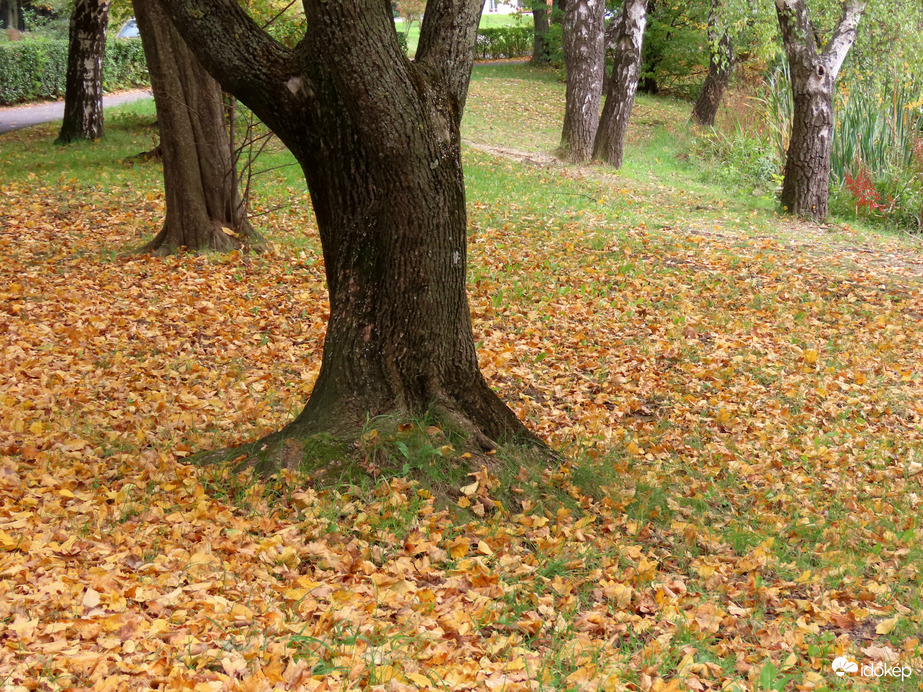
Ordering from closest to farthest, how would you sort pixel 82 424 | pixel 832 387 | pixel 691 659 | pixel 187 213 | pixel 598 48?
pixel 691 659 → pixel 82 424 → pixel 832 387 → pixel 187 213 → pixel 598 48

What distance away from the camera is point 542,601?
3986 millimetres

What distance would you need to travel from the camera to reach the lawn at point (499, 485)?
3488 mm

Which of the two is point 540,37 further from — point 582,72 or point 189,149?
point 189,149

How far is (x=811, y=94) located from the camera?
39.2 feet

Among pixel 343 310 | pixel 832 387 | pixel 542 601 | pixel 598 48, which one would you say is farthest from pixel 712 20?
pixel 542 601

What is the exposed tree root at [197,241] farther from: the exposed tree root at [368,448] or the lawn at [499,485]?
the exposed tree root at [368,448]

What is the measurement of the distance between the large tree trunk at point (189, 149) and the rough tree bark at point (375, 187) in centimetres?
464

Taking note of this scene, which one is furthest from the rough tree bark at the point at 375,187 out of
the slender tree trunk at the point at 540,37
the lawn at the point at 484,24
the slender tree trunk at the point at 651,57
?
the lawn at the point at 484,24

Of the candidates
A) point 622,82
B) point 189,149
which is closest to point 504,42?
point 622,82

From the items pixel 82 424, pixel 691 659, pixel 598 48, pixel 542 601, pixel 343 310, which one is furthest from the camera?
pixel 598 48

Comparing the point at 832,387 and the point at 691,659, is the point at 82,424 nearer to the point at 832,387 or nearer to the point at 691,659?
the point at 691,659

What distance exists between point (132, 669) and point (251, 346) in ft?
14.1

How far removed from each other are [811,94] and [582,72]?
5.54 meters

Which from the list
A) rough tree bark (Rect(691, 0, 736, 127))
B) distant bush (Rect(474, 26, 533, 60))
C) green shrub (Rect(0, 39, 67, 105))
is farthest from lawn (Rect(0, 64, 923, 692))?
distant bush (Rect(474, 26, 533, 60))
